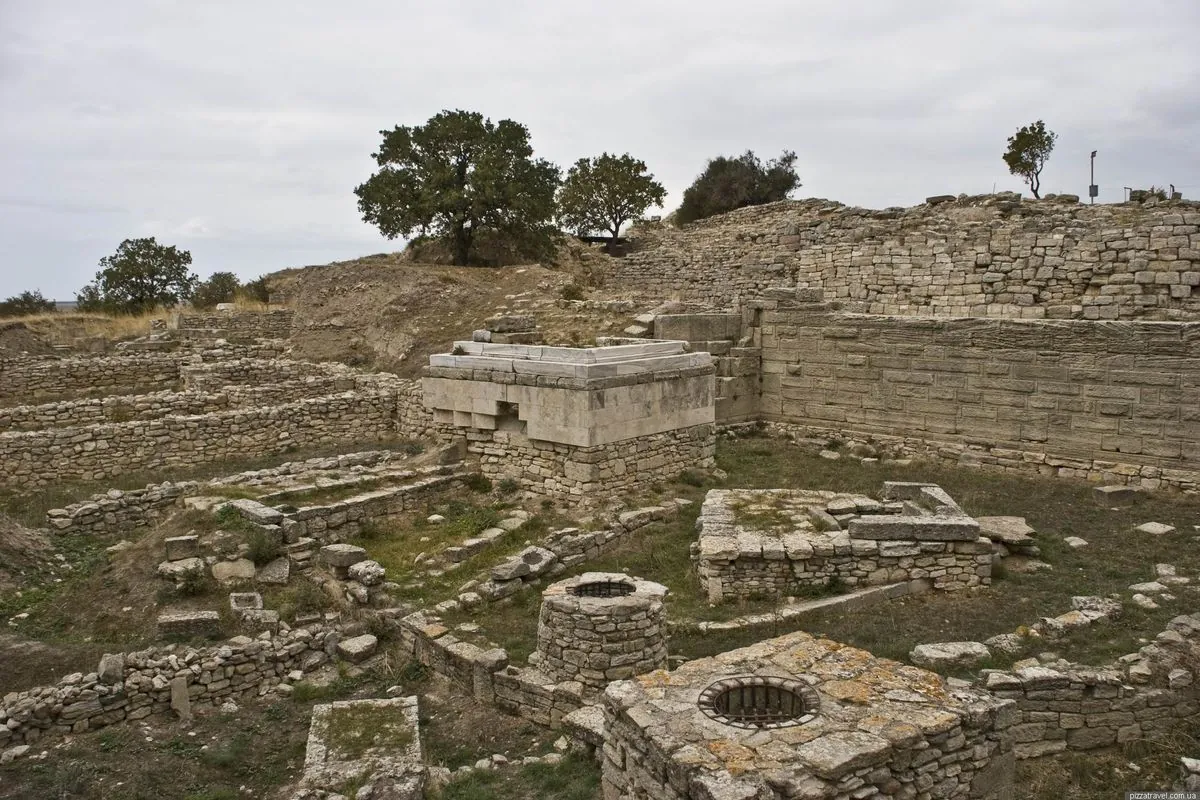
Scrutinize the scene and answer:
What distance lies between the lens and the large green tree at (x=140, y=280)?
32.0 metres

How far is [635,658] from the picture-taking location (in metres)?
6.97

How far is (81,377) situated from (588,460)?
1553cm

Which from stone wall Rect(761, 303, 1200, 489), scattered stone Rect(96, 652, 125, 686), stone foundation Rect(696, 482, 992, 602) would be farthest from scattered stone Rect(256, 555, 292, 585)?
stone wall Rect(761, 303, 1200, 489)

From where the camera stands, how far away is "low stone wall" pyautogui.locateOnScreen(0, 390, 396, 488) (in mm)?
14094

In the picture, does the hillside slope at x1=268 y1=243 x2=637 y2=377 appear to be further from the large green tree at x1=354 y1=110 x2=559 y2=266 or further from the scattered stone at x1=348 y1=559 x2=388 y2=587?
A: the scattered stone at x1=348 y1=559 x2=388 y2=587

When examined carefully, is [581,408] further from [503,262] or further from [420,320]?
[503,262]

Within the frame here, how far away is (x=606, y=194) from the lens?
3400 centimetres

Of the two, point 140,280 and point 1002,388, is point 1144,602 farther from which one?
point 140,280

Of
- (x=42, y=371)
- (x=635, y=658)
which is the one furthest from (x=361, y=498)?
(x=42, y=371)

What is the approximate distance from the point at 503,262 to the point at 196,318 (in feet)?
31.2

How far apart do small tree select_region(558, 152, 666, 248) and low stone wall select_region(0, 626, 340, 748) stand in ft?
90.1

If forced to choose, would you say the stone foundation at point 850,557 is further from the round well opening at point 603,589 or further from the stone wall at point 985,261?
the stone wall at point 985,261

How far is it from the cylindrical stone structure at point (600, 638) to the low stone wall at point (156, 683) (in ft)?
8.04

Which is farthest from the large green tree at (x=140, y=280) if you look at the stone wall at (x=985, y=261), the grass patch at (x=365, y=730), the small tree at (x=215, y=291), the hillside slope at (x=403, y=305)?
the grass patch at (x=365, y=730)
